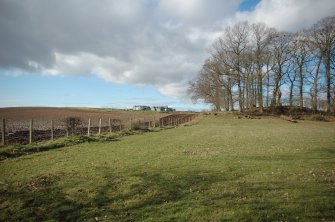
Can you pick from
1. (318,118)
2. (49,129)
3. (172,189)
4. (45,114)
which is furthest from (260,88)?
(172,189)

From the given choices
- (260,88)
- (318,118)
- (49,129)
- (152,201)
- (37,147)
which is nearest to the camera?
(152,201)

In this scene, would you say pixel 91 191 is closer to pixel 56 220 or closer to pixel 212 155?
pixel 56 220

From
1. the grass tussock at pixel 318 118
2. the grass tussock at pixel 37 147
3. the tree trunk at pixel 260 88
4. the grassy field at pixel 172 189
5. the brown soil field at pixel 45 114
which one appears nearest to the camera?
the grassy field at pixel 172 189

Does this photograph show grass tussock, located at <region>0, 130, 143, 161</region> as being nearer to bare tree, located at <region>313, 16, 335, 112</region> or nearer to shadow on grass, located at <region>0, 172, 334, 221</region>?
shadow on grass, located at <region>0, 172, 334, 221</region>

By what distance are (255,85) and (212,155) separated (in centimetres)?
5190

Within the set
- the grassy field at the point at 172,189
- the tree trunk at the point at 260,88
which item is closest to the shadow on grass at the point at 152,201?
the grassy field at the point at 172,189

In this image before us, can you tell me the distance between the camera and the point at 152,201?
7.57 m

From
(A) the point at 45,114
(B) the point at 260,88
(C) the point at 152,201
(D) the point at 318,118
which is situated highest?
(B) the point at 260,88

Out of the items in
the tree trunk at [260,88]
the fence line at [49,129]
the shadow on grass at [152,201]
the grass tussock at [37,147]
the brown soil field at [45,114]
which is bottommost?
the shadow on grass at [152,201]

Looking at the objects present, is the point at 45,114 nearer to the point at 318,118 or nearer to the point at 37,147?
the point at 37,147

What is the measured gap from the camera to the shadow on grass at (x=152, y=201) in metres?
→ 6.57

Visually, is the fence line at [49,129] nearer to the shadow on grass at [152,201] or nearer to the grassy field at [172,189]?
the grassy field at [172,189]

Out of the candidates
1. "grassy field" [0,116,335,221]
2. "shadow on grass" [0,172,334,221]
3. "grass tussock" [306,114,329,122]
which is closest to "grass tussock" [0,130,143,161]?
"grassy field" [0,116,335,221]

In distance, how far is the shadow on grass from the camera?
6574 mm
